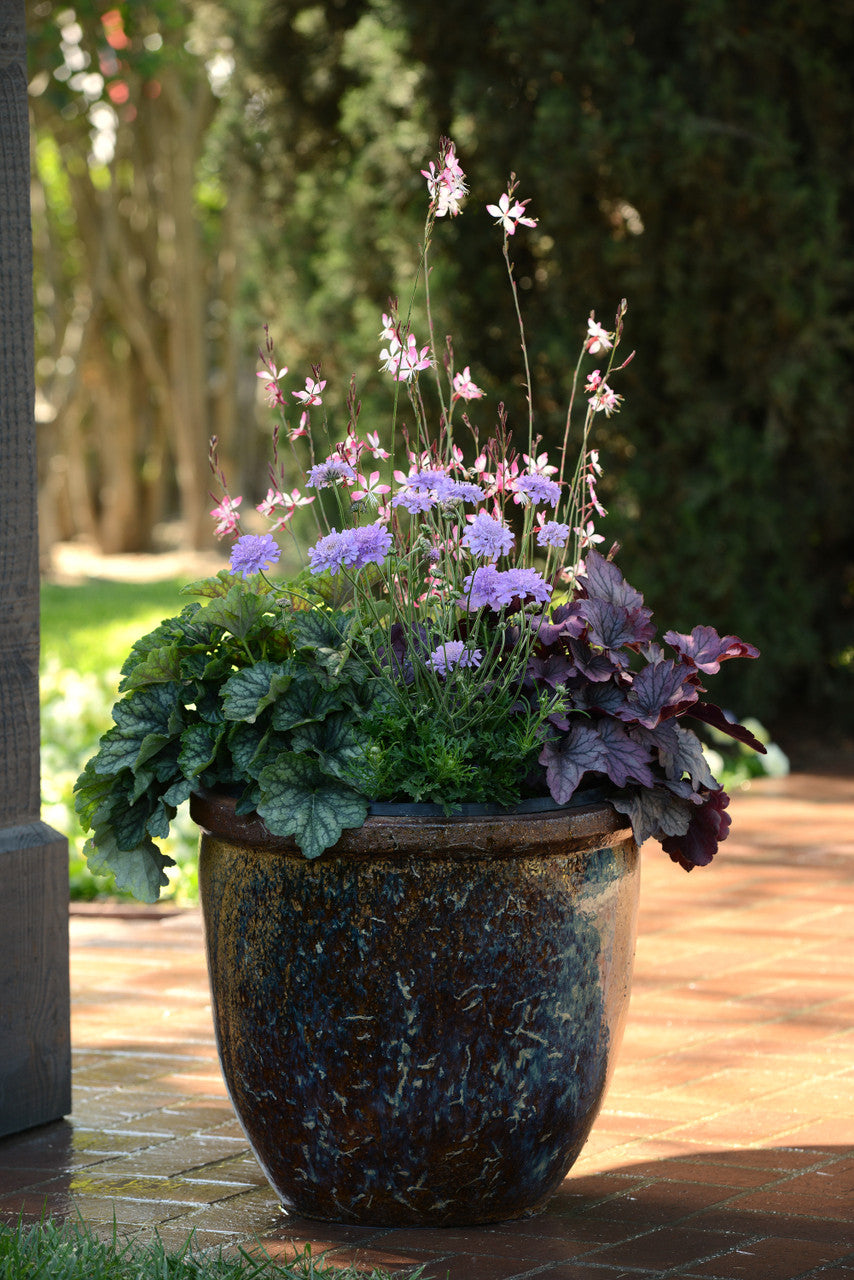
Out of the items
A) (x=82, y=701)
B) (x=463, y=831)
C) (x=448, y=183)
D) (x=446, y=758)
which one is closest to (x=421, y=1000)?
(x=463, y=831)

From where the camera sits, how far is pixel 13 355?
3545 millimetres

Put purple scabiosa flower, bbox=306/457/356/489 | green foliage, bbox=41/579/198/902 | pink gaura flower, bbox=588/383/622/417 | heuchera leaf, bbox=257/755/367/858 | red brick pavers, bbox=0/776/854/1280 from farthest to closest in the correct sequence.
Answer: green foliage, bbox=41/579/198/902
pink gaura flower, bbox=588/383/622/417
purple scabiosa flower, bbox=306/457/356/489
red brick pavers, bbox=0/776/854/1280
heuchera leaf, bbox=257/755/367/858

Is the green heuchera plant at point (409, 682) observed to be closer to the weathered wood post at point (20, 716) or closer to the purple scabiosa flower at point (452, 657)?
the purple scabiosa flower at point (452, 657)

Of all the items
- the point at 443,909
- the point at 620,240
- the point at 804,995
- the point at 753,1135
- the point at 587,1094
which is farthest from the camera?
the point at 620,240

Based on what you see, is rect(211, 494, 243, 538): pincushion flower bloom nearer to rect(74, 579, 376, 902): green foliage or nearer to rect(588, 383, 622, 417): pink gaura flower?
rect(74, 579, 376, 902): green foliage

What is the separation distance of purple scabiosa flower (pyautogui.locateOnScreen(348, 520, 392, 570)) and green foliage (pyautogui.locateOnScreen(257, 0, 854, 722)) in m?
5.22

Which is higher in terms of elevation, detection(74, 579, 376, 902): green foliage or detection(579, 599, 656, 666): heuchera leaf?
detection(579, 599, 656, 666): heuchera leaf

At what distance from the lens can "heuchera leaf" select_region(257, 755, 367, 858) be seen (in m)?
2.65

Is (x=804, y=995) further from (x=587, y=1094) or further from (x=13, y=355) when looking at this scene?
(x=13, y=355)

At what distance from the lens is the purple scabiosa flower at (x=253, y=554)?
2.80 metres

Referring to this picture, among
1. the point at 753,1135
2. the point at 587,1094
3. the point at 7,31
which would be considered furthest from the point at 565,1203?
the point at 7,31

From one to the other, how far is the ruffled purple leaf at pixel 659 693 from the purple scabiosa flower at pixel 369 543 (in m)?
0.53

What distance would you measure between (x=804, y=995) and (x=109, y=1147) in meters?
2.04

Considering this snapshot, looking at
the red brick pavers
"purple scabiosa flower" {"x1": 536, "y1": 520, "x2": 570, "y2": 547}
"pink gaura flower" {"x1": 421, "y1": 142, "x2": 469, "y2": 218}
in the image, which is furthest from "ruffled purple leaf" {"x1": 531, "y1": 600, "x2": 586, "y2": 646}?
the red brick pavers
